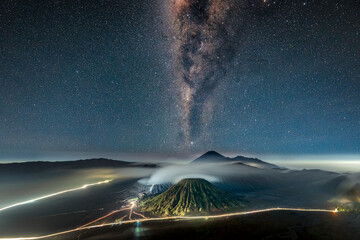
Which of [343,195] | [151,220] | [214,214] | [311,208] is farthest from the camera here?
[343,195]

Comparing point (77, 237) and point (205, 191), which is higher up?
point (205, 191)

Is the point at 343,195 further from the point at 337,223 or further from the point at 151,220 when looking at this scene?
the point at 151,220

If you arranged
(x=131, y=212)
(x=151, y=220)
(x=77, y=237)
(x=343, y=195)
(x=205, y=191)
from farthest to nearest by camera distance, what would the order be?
(x=343, y=195) → (x=205, y=191) → (x=131, y=212) → (x=151, y=220) → (x=77, y=237)

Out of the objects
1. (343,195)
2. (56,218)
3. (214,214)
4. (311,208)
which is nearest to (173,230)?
(214,214)

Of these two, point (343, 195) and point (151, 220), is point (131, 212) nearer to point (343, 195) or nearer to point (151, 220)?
point (151, 220)

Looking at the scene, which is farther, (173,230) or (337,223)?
(337,223)

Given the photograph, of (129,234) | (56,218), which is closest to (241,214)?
(129,234)
